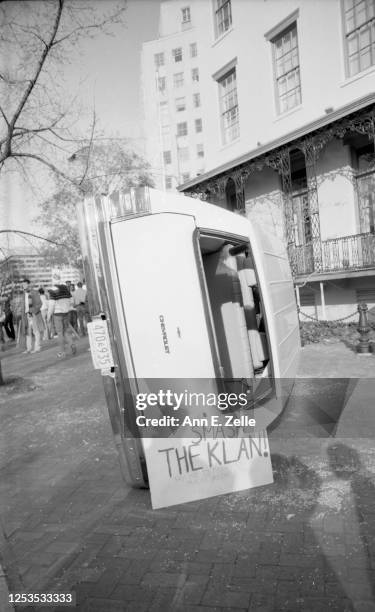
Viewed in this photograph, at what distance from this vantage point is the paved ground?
2424 millimetres

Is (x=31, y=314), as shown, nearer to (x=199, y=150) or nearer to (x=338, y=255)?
(x=338, y=255)

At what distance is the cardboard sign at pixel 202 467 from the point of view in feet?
10.9

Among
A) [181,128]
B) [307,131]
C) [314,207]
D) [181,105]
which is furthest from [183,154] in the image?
[307,131]

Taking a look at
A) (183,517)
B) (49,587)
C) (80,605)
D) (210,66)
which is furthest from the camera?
(210,66)

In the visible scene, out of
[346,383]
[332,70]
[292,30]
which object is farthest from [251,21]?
[346,383]

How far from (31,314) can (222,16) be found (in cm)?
1172

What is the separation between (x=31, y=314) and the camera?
11734 mm

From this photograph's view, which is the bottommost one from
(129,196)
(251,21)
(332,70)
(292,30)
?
(129,196)

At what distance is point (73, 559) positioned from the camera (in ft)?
9.37

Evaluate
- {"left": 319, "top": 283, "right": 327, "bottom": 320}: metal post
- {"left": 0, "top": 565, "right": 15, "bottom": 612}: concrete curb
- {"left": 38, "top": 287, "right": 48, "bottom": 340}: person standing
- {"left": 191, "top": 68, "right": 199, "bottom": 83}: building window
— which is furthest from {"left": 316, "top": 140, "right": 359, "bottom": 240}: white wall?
{"left": 191, "top": 68, "right": 199, "bottom": 83}: building window

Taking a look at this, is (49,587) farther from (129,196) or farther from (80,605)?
(129,196)

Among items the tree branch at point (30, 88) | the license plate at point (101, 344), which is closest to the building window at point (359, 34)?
the tree branch at point (30, 88)

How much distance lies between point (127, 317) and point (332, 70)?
36.9ft

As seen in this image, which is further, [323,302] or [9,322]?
[9,322]
